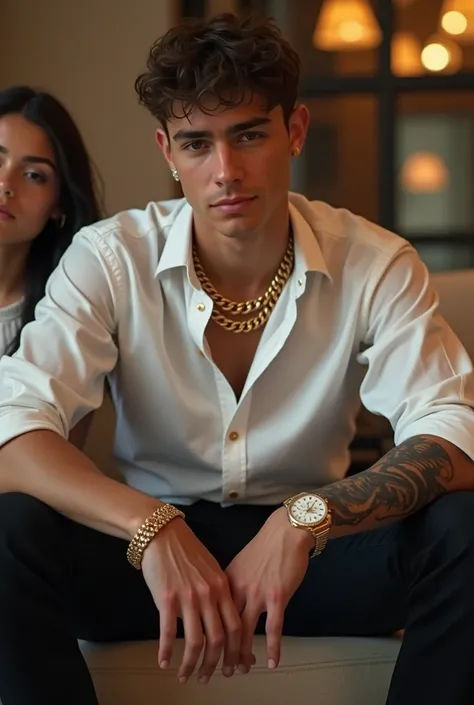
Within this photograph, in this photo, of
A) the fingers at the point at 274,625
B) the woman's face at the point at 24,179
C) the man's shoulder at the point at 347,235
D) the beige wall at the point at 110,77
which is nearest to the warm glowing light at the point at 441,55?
the beige wall at the point at 110,77

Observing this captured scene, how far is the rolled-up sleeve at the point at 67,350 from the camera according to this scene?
129 centimetres

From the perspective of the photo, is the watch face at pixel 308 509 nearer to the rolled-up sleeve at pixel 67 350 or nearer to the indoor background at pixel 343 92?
the rolled-up sleeve at pixel 67 350

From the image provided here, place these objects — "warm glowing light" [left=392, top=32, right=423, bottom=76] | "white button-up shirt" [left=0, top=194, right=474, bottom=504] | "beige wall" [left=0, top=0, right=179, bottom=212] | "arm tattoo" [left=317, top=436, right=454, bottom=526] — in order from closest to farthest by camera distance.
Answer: "arm tattoo" [left=317, top=436, right=454, bottom=526]
"white button-up shirt" [left=0, top=194, right=474, bottom=504]
"beige wall" [left=0, top=0, right=179, bottom=212]
"warm glowing light" [left=392, top=32, right=423, bottom=76]

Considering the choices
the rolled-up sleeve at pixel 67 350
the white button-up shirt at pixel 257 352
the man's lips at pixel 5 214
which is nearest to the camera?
the rolled-up sleeve at pixel 67 350

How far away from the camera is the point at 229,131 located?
1339 mm

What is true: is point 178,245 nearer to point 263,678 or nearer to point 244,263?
point 244,263

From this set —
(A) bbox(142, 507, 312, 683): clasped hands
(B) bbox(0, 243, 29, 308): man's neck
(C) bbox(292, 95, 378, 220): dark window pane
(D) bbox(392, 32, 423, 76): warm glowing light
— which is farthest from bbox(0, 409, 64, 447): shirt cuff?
(D) bbox(392, 32, 423, 76): warm glowing light

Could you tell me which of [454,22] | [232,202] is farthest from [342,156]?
[232,202]

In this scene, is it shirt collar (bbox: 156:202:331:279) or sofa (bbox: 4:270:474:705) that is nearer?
sofa (bbox: 4:270:474:705)

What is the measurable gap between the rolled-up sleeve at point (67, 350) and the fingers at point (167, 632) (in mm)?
304

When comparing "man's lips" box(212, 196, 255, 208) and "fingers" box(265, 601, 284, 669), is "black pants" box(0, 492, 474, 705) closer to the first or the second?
"fingers" box(265, 601, 284, 669)

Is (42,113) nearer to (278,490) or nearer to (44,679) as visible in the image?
(278,490)

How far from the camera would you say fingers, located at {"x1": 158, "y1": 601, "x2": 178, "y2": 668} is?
3.56 ft

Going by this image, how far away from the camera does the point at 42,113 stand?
1653 mm
